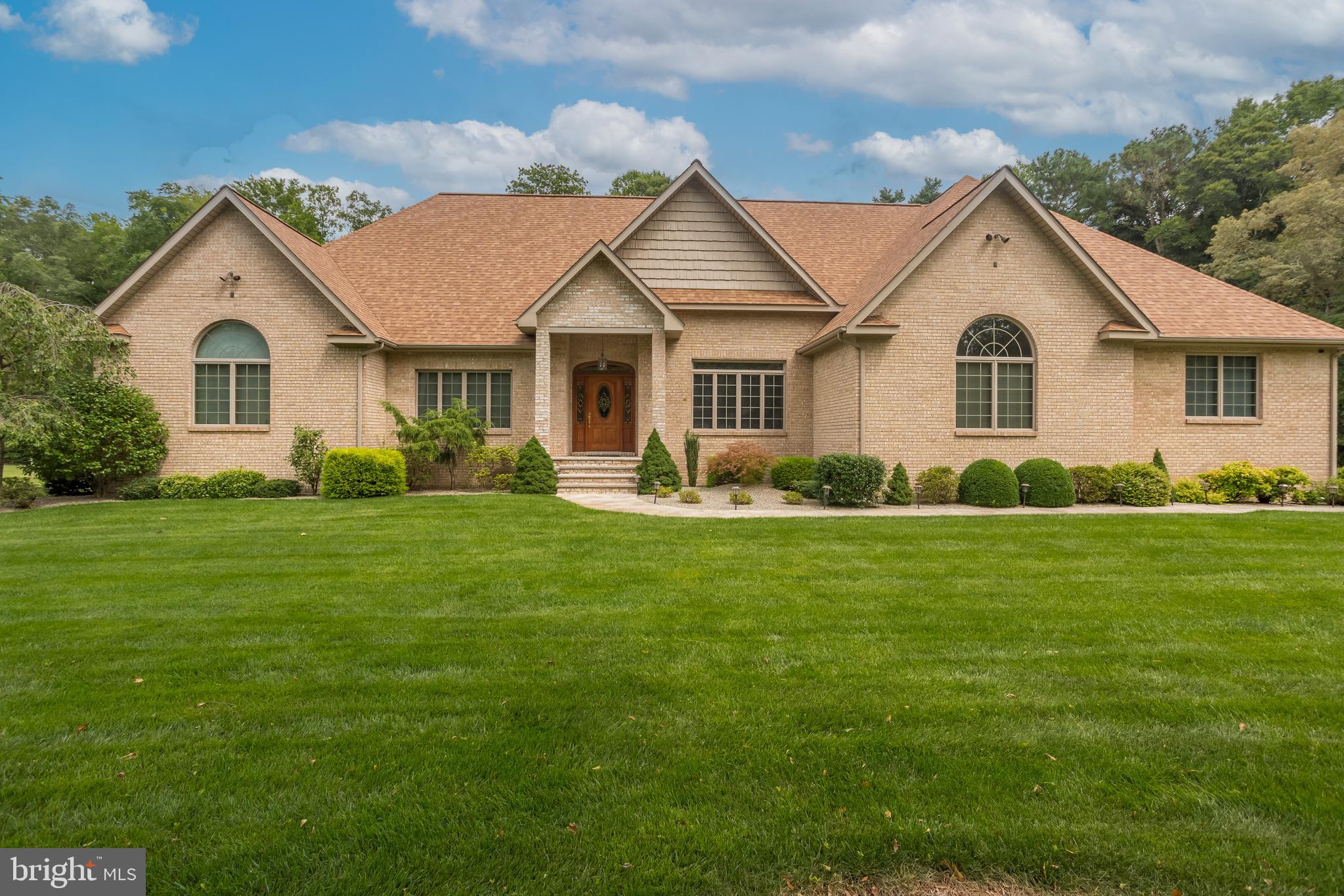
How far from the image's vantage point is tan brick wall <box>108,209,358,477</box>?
636 inches

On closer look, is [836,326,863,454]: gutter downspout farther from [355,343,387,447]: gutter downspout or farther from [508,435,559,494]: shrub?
[355,343,387,447]: gutter downspout

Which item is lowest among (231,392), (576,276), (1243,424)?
(1243,424)

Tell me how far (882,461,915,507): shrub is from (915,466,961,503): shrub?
36cm

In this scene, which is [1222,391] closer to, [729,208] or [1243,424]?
[1243,424]

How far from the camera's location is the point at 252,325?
16359 mm

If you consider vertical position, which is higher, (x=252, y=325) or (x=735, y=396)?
(x=252, y=325)

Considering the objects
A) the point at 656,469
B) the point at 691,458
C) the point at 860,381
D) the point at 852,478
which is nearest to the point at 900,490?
the point at 852,478

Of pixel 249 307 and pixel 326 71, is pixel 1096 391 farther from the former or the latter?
pixel 326 71

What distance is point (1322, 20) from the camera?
30.3 metres

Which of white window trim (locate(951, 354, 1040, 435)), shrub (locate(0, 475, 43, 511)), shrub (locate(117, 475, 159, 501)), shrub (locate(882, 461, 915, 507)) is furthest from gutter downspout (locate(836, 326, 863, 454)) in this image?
shrub (locate(0, 475, 43, 511))

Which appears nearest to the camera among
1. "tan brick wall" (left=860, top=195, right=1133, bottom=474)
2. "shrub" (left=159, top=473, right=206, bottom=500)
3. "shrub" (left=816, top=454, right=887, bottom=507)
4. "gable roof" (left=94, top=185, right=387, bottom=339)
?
"shrub" (left=816, top=454, right=887, bottom=507)

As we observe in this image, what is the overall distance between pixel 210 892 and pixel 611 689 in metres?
2.27

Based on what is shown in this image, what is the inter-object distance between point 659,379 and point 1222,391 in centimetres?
1470

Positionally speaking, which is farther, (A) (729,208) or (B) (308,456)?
(A) (729,208)
